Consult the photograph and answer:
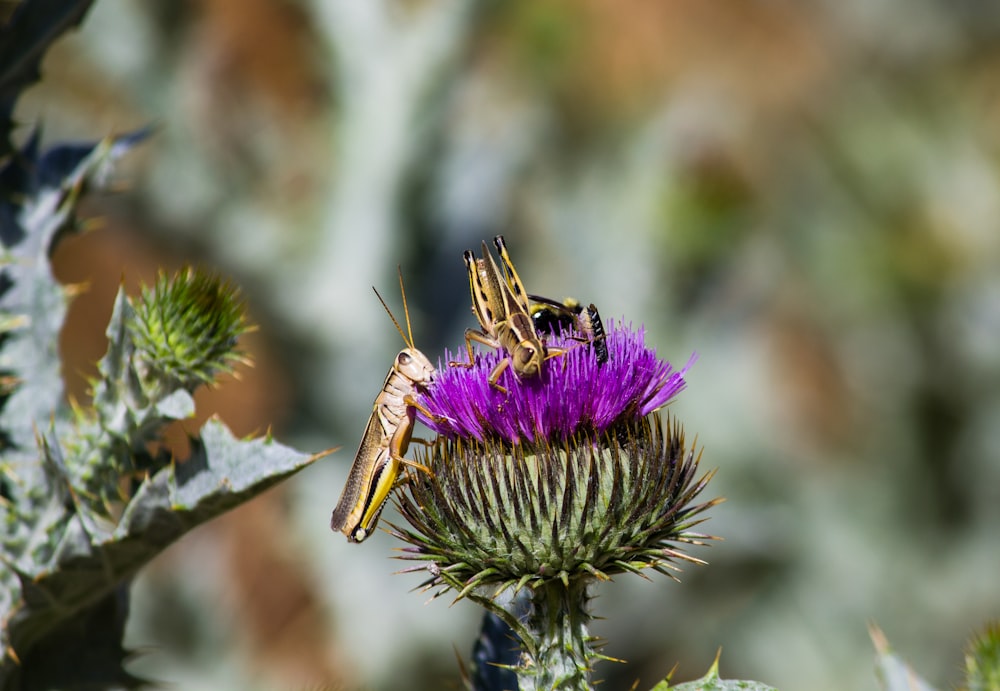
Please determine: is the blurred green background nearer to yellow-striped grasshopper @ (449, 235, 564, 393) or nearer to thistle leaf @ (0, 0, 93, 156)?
thistle leaf @ (0, 0, 93, 156)

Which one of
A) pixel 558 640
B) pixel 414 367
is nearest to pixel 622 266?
pixel 414 367

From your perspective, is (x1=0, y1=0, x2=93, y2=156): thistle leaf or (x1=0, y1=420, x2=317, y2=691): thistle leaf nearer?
(x1=0, y1=420, x2=317, y2=691): thistle leaf

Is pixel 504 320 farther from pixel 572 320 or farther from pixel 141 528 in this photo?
pixel 141 528

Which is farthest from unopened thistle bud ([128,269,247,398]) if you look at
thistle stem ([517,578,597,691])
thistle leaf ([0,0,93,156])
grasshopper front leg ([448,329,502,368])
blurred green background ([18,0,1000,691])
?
blurred green background ([18,0,1000,691])

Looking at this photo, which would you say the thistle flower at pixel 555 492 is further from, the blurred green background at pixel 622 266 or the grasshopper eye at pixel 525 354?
the blurred green background at pixel 622 266

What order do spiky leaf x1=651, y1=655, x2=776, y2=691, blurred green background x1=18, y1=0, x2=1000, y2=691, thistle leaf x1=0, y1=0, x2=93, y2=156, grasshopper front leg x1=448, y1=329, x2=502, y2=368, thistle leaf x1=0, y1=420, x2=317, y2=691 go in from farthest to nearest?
blurred green background x1=18, y1=0, x2=1000, y2=691
thistle leaf x1=0, y1=0, x2=93, y2=156
grasshopper front leg x1=448, y1=329, x2=502, y2=368
thistle leaf x1=0, y1=420, x2=317, y2=691
spiky leaf x1=651, y1=655, x2=776, y2=691

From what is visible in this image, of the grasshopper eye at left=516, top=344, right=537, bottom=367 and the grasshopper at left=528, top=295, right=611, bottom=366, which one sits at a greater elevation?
the grasshopper at left=528, top=295, right=611, bottom=366
